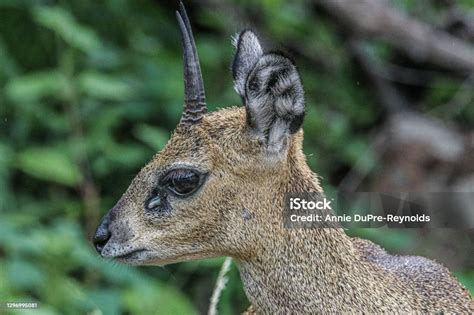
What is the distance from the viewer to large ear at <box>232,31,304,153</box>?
2.67 metres

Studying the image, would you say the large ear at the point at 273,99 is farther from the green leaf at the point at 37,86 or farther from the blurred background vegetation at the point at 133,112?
the green leaf at the point at 37,86

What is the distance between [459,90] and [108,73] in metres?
2.22

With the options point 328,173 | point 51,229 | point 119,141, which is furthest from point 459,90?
point 51,229

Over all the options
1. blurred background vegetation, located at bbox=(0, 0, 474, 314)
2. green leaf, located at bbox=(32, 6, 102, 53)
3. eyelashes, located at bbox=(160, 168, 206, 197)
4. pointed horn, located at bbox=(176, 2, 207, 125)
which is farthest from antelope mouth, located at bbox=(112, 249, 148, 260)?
green leaf, located at bbox=(32, 6, 102, 53)

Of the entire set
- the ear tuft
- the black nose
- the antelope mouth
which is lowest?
the antelope mouth

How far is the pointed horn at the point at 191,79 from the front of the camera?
2.78 metres

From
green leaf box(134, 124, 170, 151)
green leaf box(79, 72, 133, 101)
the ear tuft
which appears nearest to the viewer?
the ear tuft

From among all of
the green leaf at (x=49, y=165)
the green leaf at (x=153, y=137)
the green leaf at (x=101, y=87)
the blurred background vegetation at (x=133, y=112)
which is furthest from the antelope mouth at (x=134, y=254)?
the green leaf at (x=101, y=87)

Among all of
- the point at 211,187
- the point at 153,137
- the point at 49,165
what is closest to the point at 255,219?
the point at 211,187

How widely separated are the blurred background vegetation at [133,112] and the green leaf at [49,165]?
1 centimetres

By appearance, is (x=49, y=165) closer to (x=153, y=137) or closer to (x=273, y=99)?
(x=153, y=137)

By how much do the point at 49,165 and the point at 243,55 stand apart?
2.25 m

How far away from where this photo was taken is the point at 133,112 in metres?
5.57

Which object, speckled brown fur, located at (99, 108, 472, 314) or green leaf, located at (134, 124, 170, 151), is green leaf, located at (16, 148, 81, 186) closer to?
green leaf, located at (134, 124, 170, 151)
